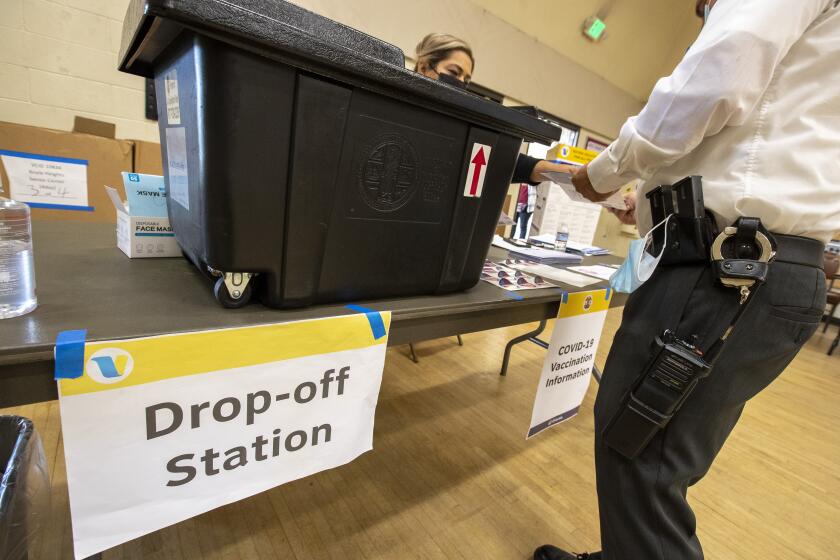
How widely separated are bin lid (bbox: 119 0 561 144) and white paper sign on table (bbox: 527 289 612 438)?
1.69 ft

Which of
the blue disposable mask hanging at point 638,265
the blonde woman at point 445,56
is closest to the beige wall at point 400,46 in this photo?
the blonde woman at point 445,56

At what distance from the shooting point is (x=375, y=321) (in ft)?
1.83

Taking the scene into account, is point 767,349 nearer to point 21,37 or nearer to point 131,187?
point 131,187

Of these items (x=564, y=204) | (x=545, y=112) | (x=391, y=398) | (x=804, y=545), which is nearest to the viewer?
(x=804, y=545)

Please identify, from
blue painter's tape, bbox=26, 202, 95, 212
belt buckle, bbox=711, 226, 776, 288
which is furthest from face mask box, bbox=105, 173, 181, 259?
blue painter's tape, bbox=26, 202, 95, 212

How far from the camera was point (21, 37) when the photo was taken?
1.81 m

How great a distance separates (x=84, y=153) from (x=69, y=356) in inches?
77.9

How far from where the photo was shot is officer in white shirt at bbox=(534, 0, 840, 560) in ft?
1.80

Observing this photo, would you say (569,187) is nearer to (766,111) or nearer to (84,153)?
(766,111)

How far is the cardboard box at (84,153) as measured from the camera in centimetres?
159

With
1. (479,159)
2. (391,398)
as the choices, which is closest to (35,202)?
(391,398)

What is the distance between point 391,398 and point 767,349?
1.30 m

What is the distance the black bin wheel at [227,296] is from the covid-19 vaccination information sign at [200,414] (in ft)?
0.26

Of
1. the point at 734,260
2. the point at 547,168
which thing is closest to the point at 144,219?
the point at 547,168
